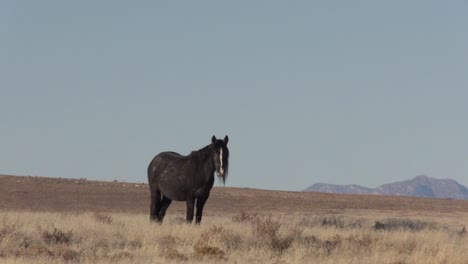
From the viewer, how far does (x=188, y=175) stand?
82.4 feet

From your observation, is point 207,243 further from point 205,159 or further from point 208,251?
point 205,159

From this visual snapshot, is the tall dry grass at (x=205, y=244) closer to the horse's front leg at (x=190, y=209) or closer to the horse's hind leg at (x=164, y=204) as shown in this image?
the horse's front leg at (x=190, y=209)

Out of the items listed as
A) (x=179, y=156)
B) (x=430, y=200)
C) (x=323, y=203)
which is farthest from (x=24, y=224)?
(x=430, y=200)

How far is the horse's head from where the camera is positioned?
2411 cm

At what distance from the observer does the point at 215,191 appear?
175 feet

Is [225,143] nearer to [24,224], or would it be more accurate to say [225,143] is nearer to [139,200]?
[24,224]

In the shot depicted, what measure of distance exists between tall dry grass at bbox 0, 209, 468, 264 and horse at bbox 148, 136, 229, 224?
83.6 inches

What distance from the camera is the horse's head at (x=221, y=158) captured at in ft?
79.1

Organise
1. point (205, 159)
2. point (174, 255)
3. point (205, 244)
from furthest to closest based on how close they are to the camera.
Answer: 1. point (205, 159)
2. point (205, 244)
3. point (174, 255)

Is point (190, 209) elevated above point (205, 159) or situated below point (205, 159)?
below

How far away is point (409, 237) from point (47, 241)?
8453 mm

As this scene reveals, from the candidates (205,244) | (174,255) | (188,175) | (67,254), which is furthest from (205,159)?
(67,254)

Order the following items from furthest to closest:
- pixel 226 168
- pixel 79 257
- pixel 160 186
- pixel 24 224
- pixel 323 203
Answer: pixel 323 203
pixel 160 186
pixel 226 168
pixel 24 224
pixel 79 257

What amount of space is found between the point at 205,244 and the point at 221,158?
5.34 metres
